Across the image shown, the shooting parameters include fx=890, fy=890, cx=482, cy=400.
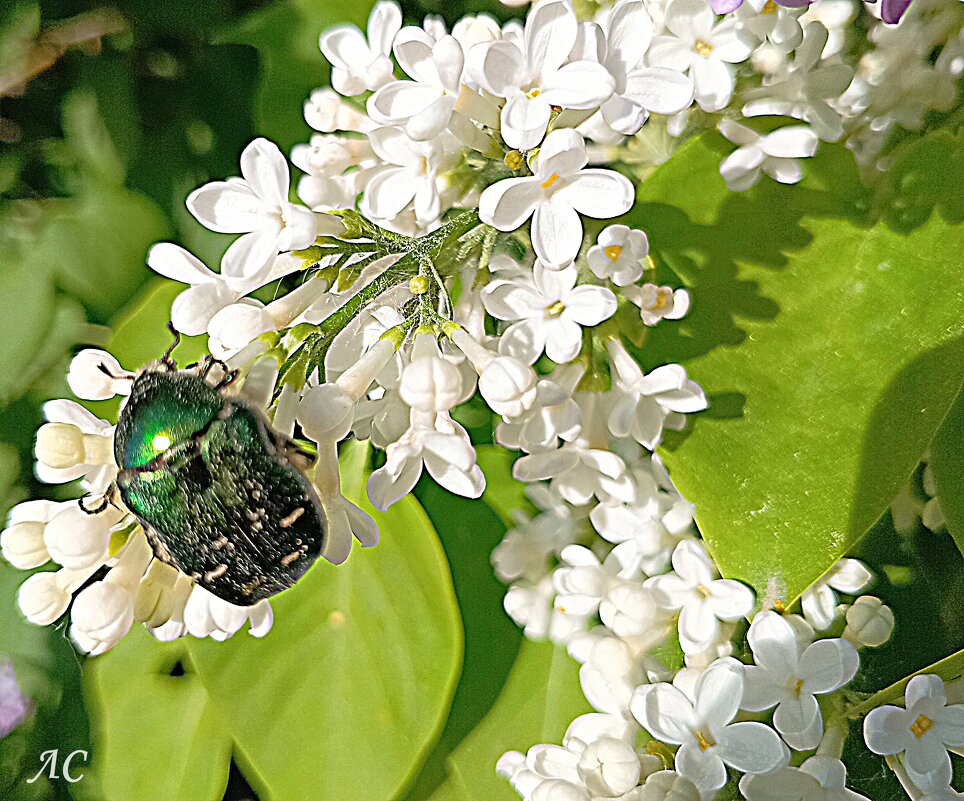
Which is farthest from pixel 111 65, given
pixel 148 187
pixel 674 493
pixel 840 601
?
pixel 840 601

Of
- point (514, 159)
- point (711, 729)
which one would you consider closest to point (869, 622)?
point (711, 729)

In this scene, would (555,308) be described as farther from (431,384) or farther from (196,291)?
(196,291)

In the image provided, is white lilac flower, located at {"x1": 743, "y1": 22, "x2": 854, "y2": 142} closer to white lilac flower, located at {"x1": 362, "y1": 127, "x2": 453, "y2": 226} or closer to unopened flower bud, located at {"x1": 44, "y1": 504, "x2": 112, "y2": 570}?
white lilac flower, located at {"x1": 362, "y1": 127, "x2": 453, "y2": 226}

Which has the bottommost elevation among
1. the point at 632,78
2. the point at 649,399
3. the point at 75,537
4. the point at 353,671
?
the point at 353,671

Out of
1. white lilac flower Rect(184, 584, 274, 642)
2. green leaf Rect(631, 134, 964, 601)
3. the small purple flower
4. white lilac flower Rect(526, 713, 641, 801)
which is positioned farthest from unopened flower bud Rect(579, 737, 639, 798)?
the small purple flower

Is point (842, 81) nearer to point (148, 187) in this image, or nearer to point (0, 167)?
point (148, 187)

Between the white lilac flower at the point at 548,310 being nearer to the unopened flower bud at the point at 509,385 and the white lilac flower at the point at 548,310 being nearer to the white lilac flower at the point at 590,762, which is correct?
the unopened flower bud at the point at 509,385

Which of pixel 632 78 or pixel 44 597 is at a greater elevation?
pixel 632 78
